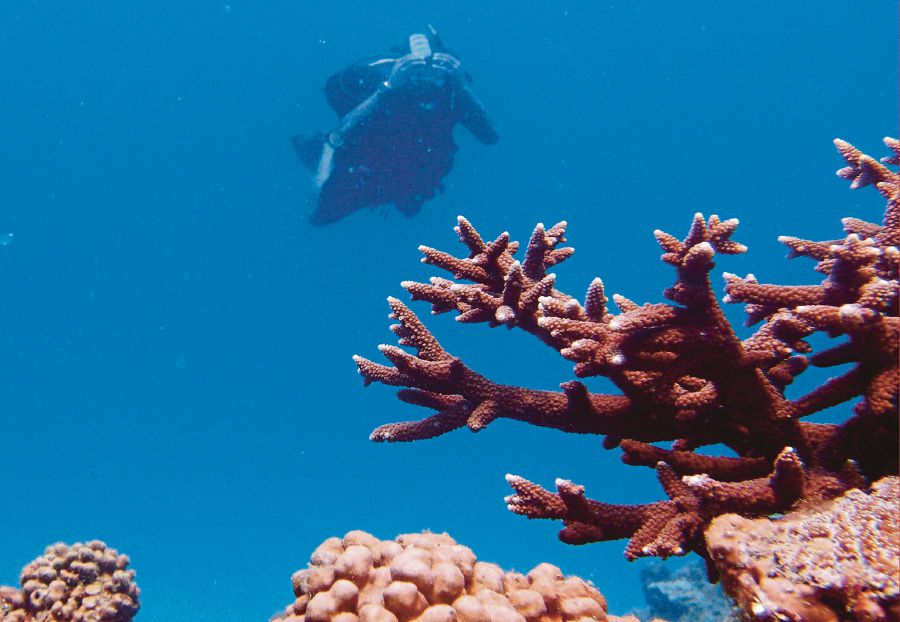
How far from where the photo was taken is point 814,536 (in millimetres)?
1731

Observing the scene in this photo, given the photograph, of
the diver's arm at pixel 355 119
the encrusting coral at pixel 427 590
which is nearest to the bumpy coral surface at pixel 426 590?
the encrusting coral at pixel 427 590

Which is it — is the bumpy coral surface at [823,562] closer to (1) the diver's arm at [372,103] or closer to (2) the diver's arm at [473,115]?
(1) the diver's arm at [372,103]

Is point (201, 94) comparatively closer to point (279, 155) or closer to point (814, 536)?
point (279, 155)

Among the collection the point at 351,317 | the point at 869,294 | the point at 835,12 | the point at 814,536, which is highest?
the point at 835,12

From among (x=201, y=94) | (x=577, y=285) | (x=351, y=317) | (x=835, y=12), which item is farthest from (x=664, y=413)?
(x=835, y=12)

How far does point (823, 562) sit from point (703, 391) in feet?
3.04

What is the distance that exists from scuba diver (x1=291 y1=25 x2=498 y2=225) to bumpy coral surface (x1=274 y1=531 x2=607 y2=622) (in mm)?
16798

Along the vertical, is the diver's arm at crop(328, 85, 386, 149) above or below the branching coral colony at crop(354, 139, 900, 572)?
above

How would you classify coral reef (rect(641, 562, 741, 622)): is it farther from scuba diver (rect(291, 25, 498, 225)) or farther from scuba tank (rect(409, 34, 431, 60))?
scuba tank (rect(409, 34, 431, 60))

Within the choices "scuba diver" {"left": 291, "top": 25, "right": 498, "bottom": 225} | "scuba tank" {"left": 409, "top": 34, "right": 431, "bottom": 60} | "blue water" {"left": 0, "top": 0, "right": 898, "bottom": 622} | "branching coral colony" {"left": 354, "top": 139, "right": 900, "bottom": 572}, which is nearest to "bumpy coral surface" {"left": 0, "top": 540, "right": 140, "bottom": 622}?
"branching coral colony" {"left": 354, "top": 139, "right": 900, "bottom": 572}

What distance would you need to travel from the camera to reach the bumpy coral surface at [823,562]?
4.96 ft

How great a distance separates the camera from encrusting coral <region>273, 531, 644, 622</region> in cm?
251

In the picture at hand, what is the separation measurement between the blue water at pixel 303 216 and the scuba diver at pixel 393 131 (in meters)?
34.9

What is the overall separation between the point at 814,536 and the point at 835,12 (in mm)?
85966
